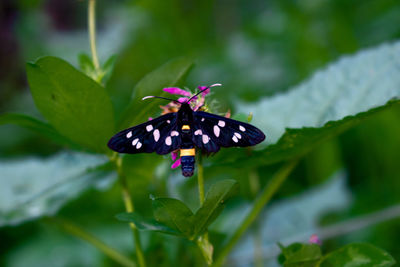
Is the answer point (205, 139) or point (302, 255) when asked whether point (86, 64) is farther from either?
point (302, 255)

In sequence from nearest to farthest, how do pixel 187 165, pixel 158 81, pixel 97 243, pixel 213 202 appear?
pixel 213 202
pixel 187 165
pixel 158 81
pixel 97 243

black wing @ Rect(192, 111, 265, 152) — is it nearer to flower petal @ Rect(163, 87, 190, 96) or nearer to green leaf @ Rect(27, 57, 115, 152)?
flower petal @ Rect(163, 87, 190, 96)

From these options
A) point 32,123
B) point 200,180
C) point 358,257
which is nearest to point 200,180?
point 200,180

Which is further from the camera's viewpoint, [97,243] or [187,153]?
[97,243]

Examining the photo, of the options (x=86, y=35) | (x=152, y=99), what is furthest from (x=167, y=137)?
(x=86, y=35)

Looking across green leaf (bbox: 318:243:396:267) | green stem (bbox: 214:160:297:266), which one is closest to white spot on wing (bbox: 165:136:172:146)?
green stem (bbox: 214:160:297:266)

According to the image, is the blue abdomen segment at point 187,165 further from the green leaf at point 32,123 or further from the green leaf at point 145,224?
the green leaf at point 32,123
